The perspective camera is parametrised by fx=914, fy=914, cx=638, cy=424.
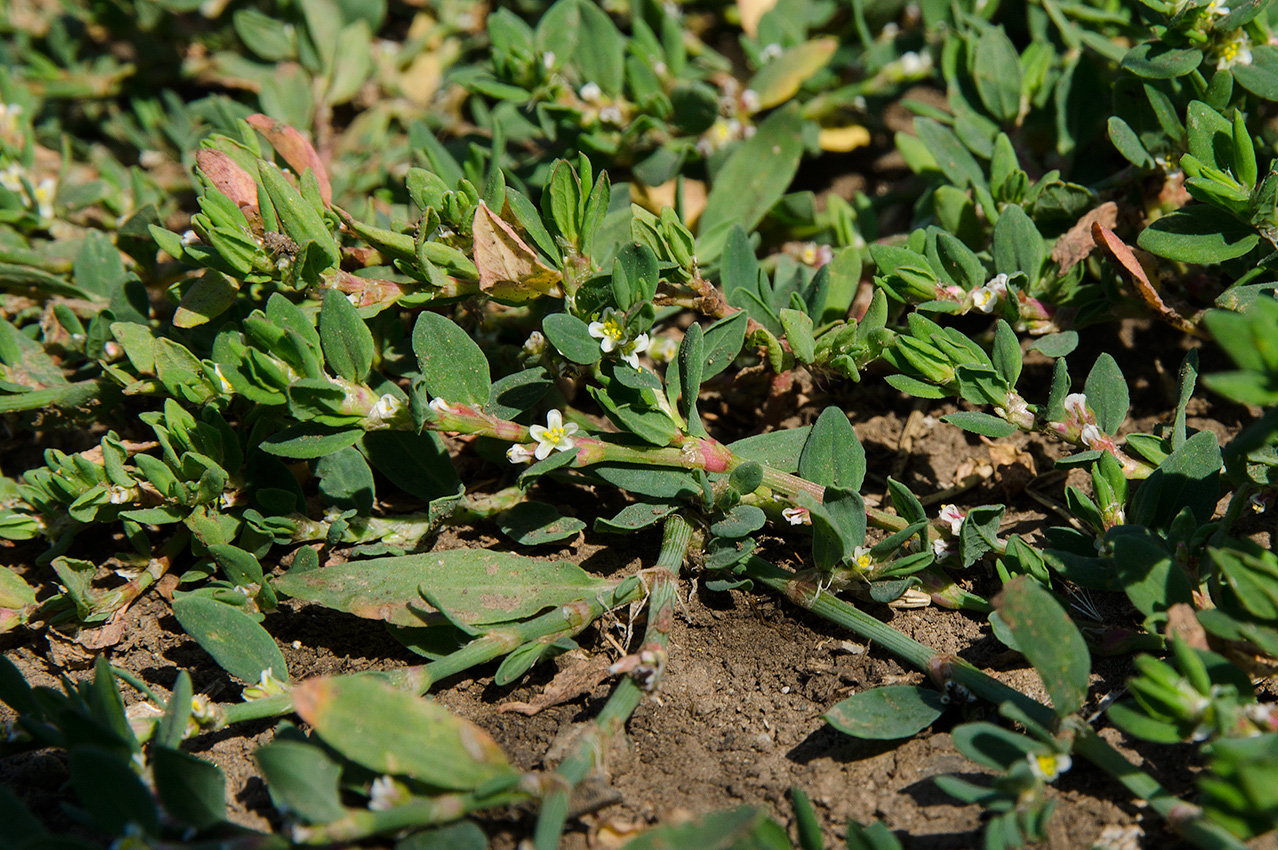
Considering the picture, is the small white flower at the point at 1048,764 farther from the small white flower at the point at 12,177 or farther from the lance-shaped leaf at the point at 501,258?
the small white flower at the point at 12,177

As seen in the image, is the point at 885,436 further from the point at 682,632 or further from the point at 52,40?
the point at 52,40

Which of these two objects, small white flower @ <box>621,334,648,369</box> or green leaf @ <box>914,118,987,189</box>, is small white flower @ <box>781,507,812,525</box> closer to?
small white flower @ <box>621,334,648,369</box>

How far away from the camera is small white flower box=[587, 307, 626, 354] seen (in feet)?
8.05

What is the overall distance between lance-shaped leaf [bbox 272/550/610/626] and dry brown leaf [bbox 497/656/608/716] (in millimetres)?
187

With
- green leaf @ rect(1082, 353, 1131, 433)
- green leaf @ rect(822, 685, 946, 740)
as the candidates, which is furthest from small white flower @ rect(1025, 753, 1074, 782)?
green leaf @ rect(1082, 353, 1131, 433)

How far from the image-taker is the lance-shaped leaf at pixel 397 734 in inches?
74.8

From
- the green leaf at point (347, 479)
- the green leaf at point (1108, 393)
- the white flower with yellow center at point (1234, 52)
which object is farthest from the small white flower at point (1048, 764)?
the white flower with yellow center at point (1234, 52)

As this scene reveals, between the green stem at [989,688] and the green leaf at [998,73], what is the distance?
1.94 meters

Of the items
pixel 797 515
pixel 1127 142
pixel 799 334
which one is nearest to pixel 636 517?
pixel 797 515

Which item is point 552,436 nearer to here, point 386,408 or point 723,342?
point 386,408

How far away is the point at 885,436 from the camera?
10.1 feet

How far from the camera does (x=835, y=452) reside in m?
2.52

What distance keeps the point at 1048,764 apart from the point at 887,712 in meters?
0.36

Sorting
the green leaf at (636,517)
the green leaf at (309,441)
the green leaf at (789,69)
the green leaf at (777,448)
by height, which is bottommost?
the green leaf at (636,517)
